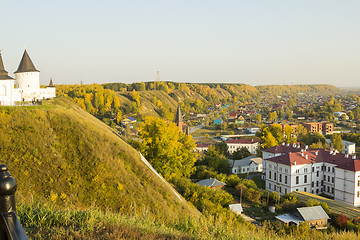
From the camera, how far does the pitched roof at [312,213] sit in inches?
992

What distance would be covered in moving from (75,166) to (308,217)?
60.8 ft

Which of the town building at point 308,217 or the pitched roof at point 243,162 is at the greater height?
the town building at point 308,217

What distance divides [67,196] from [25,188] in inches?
83.6

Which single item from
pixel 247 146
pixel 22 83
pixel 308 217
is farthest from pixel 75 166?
pixel 247 146

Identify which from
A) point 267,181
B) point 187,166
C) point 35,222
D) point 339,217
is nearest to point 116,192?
point 35,222

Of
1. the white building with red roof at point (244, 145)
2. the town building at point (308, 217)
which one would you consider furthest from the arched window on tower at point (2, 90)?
the white building with red roof at point (244, 145)

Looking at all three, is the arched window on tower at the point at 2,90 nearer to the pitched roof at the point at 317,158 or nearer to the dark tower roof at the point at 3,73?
the dark tower roof at the point at 3,73

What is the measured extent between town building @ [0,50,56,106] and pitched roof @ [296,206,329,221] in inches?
978

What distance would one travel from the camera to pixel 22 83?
27938mm

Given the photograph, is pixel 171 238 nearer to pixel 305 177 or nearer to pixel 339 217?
pixel 339 217

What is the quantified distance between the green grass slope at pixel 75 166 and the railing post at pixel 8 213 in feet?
41.9

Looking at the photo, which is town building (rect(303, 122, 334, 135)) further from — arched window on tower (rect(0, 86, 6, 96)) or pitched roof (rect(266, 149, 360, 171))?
arched window on tower (rect(0, 86, 6, 96))

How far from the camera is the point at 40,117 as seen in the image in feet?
70.5

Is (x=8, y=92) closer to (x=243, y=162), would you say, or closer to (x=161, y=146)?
(x=161, y=146)
